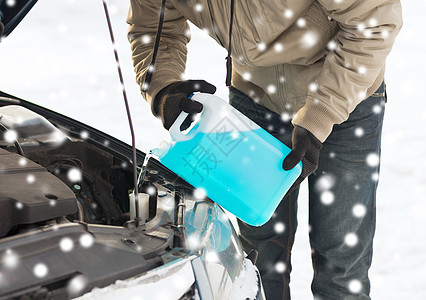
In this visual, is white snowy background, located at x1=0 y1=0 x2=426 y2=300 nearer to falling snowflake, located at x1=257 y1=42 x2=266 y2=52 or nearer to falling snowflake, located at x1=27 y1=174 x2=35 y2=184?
falling snowflake, located at x1=257 y1=42 x2=266 y2=52

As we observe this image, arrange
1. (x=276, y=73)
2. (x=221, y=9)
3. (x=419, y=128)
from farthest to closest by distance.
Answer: (x=419, y=128) → (x=276, y=73) → (x=221, y=9)

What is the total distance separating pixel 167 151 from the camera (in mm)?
1247

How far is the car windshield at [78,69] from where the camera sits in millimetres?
3568

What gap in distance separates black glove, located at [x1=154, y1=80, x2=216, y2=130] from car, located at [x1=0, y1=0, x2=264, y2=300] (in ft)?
0.52

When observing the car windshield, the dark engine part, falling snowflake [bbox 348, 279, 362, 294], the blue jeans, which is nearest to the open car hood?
the dark engine part

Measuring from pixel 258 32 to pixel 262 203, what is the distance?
0.45 metres

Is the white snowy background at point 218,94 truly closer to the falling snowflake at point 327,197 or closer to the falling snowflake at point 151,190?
the falling snowflake at point 327,197

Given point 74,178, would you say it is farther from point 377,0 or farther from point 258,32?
point 377,0

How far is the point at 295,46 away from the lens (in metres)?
1.35

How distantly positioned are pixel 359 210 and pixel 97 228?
2.92 feet

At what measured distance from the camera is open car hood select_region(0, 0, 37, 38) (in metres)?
1.43

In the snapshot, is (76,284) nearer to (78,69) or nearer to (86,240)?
(86,240)

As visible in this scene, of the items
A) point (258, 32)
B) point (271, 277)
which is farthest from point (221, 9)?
point (271, 277)

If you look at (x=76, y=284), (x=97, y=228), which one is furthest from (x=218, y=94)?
(x=76, y=284)
